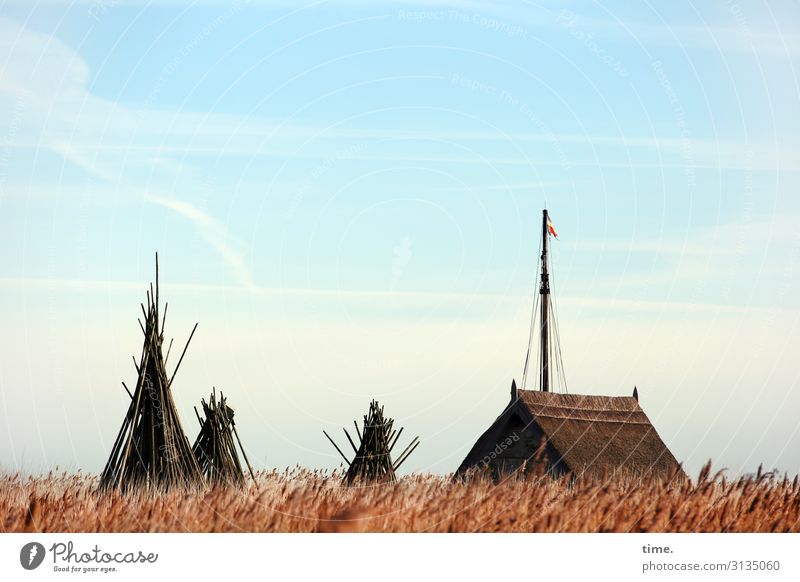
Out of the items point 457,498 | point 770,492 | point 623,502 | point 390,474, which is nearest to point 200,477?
point 390,474

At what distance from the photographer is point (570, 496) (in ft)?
40.9

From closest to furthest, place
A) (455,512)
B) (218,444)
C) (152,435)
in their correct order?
(455,512), (152,435), (218,444)

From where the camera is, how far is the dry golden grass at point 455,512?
11.3m

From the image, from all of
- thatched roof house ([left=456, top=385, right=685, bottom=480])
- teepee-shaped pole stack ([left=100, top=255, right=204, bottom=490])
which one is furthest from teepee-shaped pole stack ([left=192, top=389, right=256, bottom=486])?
thatched roof house ([left=456, top=385, right=685, bottom=480])

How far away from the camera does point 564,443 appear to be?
58.2 ft

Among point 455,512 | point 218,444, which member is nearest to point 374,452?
point 218,444

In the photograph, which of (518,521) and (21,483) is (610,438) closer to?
(518,521)

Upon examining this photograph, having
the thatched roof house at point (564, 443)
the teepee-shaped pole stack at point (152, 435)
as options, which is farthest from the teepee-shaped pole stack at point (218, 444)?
the thatched roof house at point (564, 443)

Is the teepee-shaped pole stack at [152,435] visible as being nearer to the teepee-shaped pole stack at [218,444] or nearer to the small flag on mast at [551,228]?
the teepee-shaped pole stack at [218,444]

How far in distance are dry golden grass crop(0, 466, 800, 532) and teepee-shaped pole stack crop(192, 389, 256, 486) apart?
3880 millimetres

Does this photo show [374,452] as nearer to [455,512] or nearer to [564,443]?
[564,443]

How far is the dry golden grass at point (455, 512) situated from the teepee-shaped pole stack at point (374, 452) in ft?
18.1

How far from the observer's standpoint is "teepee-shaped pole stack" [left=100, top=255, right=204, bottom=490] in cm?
1549

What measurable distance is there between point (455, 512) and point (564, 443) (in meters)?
6.67
